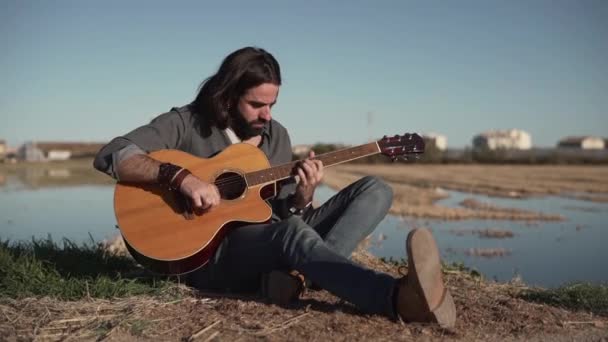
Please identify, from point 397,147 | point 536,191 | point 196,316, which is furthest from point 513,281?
point 536,191

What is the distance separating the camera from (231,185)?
403 centimetres

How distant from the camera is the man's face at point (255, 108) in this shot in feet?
14.3

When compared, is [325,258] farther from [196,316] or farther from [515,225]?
[515,225]

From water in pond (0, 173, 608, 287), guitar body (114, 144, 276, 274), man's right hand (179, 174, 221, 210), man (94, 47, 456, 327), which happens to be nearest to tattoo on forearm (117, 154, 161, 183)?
man (94, 47, 456, 327)

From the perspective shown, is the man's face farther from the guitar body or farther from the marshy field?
the marshy field

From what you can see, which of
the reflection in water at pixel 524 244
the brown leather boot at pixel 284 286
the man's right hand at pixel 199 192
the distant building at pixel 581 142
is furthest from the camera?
the distant building at pixel 581 142

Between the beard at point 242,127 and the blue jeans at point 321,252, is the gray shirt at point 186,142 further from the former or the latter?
the blue jeans at point 321,252

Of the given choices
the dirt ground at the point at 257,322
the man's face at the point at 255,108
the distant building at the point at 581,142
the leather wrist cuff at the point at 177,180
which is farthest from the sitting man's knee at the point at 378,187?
the distant building at the point at 581,142

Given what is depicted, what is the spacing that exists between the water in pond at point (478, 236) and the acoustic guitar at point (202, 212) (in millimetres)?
3014

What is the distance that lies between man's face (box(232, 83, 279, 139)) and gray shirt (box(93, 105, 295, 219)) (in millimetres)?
153

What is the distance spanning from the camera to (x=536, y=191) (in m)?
22.6

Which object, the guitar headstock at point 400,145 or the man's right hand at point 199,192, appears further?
the guitar headstock at point 400,145

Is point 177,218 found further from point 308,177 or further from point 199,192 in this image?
point 308,177

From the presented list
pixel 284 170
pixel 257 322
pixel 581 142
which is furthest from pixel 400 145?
pixel 581 142
